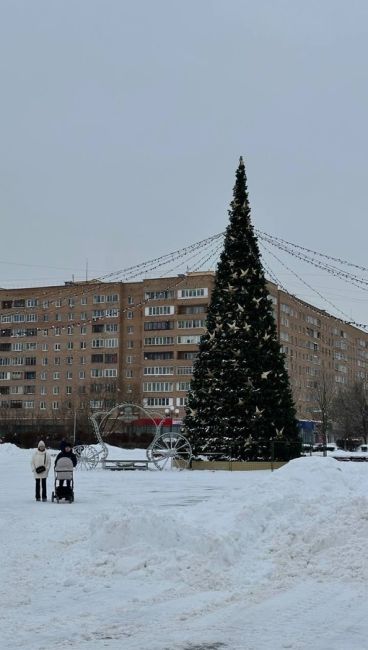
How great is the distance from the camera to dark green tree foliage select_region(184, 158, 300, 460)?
33.2 m

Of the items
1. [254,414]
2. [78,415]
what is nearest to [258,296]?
[254,414]

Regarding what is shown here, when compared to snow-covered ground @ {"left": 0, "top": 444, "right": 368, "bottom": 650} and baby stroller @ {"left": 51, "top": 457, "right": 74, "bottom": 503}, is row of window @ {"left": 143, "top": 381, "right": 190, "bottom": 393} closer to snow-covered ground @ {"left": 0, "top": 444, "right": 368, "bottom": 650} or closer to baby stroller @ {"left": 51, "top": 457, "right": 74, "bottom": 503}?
baby stroller @ {"left": 51, "top": 457, "right": 74, "bottom": 503}

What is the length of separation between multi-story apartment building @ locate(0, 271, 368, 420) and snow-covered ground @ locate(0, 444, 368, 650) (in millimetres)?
82312

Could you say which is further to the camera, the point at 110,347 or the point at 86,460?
the point at 110,347

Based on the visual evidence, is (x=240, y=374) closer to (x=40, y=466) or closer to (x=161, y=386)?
(x=40, y=466)

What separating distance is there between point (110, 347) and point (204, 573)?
316 feet

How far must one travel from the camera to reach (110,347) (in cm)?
10575

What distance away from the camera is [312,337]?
12050cm

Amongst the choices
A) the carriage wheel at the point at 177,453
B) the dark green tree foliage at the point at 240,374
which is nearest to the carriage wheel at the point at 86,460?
the carriage wheel at the point at 177,453

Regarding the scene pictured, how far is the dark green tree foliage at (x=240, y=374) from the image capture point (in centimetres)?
3319

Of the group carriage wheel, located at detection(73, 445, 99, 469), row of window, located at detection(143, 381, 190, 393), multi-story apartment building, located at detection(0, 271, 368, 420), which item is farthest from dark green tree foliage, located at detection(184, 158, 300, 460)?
row of window, located at detection(143, 381, 190, 393)

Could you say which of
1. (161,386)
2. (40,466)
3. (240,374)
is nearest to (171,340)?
(161,386)

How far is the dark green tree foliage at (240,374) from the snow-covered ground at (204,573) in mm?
17057

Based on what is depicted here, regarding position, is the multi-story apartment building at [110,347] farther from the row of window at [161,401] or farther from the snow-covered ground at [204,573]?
the snow-covered ground at [204,573]
